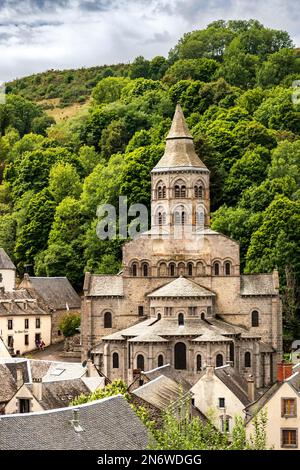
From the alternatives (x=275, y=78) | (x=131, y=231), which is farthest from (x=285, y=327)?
(x=275, y=78)

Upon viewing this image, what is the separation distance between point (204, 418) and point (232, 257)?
98.5 feet

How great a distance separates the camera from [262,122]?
466ft

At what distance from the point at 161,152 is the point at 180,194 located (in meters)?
24.2

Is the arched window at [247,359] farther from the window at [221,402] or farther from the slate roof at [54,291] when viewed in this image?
the slate roof at [54,291]

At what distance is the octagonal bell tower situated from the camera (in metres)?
98.1

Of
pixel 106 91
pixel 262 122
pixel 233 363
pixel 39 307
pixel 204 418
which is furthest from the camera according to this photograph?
pixel 106 91

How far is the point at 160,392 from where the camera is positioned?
69.5 metres

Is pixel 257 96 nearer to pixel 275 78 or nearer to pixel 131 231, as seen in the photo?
pixel 275 78

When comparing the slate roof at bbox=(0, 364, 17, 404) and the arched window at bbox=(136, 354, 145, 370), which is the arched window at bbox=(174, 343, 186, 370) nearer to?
the arched window at bbox=(136, 354, 145, 370)

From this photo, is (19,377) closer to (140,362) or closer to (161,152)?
(140,362)

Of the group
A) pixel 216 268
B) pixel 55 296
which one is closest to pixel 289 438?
pixel 216 268

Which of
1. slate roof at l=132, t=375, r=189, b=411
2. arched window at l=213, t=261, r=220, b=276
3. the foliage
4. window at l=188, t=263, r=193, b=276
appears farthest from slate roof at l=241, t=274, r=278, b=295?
slate roof at l=132, t=375, r=189, b=411

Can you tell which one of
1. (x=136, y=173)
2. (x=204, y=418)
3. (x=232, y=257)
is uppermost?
(x=136, y=173)

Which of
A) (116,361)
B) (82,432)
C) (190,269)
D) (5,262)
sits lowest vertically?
(82,432)
